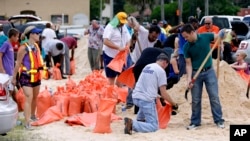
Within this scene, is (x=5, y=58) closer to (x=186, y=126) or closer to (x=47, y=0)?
(x=186, y=126)

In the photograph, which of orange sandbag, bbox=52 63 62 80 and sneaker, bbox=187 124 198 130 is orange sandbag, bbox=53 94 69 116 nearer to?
sneaker, bbox=187 124 198 130

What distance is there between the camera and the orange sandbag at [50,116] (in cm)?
1073

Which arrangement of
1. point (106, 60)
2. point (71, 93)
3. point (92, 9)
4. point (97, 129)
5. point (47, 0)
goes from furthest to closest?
point (92, 9) < point (47, 0) < point (106, 60) < point (71, 93) < point (97, 129)

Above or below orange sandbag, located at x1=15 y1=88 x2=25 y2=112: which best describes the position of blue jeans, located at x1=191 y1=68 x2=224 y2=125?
above

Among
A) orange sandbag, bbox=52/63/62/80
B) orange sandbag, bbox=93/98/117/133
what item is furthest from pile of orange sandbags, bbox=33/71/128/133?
orange sandbag, bbox=52/63/62/80

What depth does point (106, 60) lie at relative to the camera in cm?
1286

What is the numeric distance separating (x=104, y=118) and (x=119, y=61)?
273 cm

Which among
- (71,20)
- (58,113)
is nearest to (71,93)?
(58,113)

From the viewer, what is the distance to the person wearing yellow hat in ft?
40.8

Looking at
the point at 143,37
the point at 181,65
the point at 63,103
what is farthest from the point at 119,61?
the point at 63,103

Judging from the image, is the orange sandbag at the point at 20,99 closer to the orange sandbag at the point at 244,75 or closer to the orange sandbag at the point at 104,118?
the orange sandbag at the point at 104,118

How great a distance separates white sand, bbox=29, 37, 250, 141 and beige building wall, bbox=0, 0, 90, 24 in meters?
49.9

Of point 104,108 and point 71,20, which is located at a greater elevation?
point 104,108

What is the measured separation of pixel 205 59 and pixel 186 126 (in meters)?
1.20
